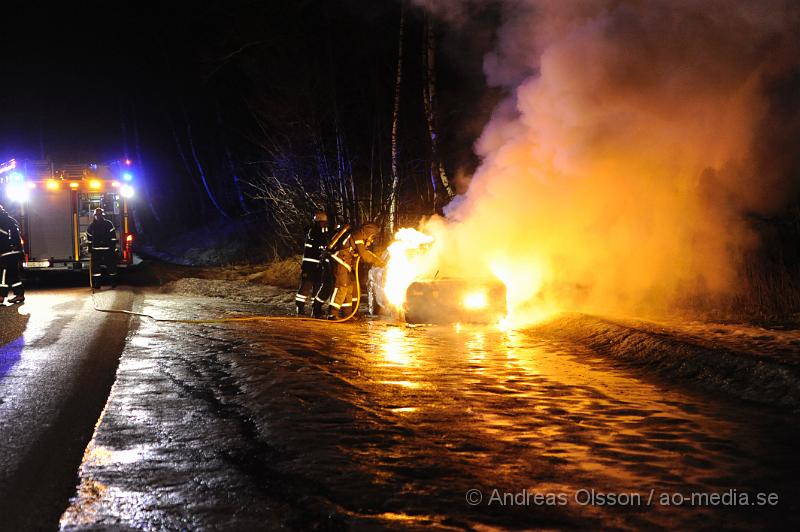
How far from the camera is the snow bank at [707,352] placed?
659cm

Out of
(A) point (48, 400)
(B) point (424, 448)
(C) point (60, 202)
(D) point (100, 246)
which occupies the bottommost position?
(B) point (424, 448)

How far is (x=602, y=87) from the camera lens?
12281mm

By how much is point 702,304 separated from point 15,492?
1080 cm

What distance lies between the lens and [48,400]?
6258 millimetres

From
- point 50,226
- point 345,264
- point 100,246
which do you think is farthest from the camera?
point 50,226

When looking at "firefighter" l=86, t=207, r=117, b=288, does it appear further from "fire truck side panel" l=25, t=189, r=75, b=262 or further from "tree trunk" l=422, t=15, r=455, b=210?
"tree trunk" l=422, t=15, r=455, b=210

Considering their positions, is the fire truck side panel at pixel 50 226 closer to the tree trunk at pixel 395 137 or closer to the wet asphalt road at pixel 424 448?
the tree trunk at pixel 395 137

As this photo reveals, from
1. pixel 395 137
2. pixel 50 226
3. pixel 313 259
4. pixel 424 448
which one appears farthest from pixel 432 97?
pixel 424 448

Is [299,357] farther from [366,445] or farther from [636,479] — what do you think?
[636,479]

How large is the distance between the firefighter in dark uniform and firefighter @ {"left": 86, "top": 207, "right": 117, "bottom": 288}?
19.6 ft

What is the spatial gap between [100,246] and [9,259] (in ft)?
10.4

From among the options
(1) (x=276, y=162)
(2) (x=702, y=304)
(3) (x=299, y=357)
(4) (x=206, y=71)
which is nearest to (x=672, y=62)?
(2) (x=702, y=304)

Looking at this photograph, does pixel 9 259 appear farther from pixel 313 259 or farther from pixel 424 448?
pixel 424 448

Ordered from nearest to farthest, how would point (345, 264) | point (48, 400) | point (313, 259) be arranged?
1. point (48, 400)
2. point (345, 264)
3. point (313, 259)
